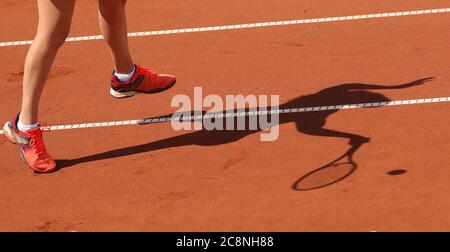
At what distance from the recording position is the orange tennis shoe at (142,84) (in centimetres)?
927

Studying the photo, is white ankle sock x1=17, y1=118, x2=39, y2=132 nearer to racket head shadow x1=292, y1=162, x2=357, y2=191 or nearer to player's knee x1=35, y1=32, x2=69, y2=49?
player's knee x1=35, y1=32, x2=69, y2=49

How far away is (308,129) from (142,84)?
135 centimetres

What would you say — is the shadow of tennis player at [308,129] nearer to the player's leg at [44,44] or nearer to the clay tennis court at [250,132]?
the clay tennis court at [250,132]

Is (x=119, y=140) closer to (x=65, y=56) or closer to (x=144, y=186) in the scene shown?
(x=144, y=186)

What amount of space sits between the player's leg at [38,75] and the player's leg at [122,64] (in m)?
0.57

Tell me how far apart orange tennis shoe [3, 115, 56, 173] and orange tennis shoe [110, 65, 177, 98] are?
920 millimetres

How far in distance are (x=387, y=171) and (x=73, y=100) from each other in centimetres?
295

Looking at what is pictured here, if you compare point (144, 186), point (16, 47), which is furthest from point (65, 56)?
point (144, 186)

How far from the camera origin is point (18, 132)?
8562mm

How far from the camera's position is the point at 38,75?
8.38 meters

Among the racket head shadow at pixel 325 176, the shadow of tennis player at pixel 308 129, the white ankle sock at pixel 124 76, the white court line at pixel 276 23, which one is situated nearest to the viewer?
the racket head shadow at pixel 325 176

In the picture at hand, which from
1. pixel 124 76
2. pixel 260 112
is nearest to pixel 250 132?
pixel 260 112

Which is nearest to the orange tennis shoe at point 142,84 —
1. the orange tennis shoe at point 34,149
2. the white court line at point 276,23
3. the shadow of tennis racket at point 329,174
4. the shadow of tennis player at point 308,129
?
the shadow of tennis player at point 308,129
